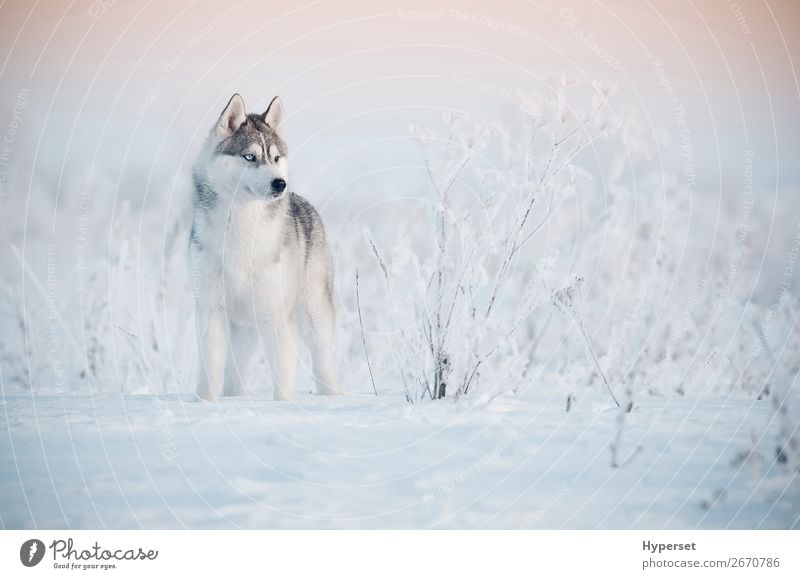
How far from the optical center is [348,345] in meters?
4.80

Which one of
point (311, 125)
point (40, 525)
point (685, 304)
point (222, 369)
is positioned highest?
point (311, 125)

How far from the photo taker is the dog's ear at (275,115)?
3.68 meters

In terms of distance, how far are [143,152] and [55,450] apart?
2.25 metres

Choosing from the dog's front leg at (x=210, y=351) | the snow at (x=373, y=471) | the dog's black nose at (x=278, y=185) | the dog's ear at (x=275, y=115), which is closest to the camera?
the snow at (x=373, y=471)

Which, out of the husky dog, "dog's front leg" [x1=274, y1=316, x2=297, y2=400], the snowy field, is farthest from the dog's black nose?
"dog's front leg" [x1=274, y1=316, x2=297, y2=400]

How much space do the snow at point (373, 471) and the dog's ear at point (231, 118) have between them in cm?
118

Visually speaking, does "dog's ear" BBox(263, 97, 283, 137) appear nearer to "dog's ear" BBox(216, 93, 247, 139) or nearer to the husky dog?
the husky dog

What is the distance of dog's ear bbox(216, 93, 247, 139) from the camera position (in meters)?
3.51

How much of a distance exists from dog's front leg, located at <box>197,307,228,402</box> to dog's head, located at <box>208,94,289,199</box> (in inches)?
21.1

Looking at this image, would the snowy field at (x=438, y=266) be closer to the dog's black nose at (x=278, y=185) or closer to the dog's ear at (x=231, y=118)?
the dog's black nose at (x=278, y=185)

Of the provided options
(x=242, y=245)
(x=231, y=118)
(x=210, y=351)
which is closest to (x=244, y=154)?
(x=231, y=118)

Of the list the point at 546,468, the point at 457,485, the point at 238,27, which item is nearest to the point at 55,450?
the point at 457,485

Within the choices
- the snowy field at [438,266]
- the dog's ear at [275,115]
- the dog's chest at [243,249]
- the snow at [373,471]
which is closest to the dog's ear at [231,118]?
the dog's ear at [275,115]
